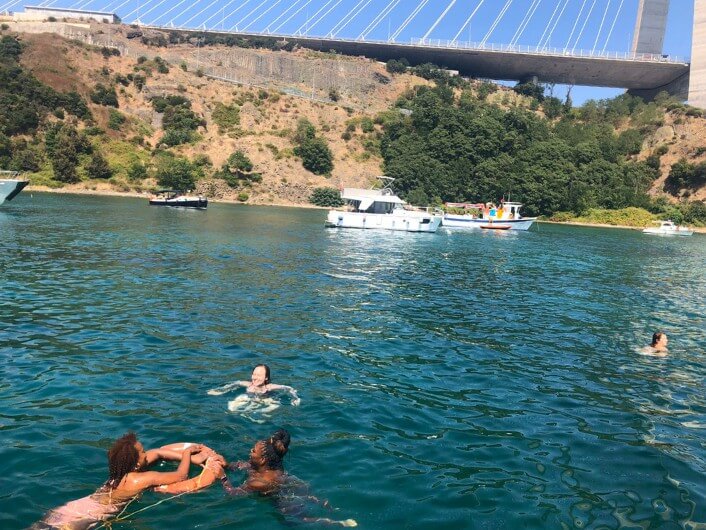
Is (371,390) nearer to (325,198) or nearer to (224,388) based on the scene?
(224,388)

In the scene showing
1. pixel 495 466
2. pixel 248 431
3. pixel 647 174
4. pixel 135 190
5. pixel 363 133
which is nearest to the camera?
pixel 495 466

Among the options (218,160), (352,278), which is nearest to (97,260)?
(352,278)

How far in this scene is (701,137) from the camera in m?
95.2

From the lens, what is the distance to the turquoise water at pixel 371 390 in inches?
264

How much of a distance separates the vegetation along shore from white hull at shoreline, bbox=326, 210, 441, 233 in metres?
39.8

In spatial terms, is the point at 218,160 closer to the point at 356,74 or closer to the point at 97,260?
the point at 356,74

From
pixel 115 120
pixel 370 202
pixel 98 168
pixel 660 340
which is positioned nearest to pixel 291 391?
pixel 660 340

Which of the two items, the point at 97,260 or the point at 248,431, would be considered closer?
the point at 248,431

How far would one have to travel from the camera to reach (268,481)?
6.73 meters

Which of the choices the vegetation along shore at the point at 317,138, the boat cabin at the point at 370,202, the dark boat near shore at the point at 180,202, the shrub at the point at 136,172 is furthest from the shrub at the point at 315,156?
the boat cabin at the point at 370,202

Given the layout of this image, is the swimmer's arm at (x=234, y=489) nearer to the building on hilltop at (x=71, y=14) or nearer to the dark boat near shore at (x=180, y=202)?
the dark boat near shore at (x=180, y=202)

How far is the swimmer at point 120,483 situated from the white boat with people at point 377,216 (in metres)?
43.1

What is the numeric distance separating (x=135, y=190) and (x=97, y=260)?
212 ft

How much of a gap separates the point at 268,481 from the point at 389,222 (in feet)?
147
